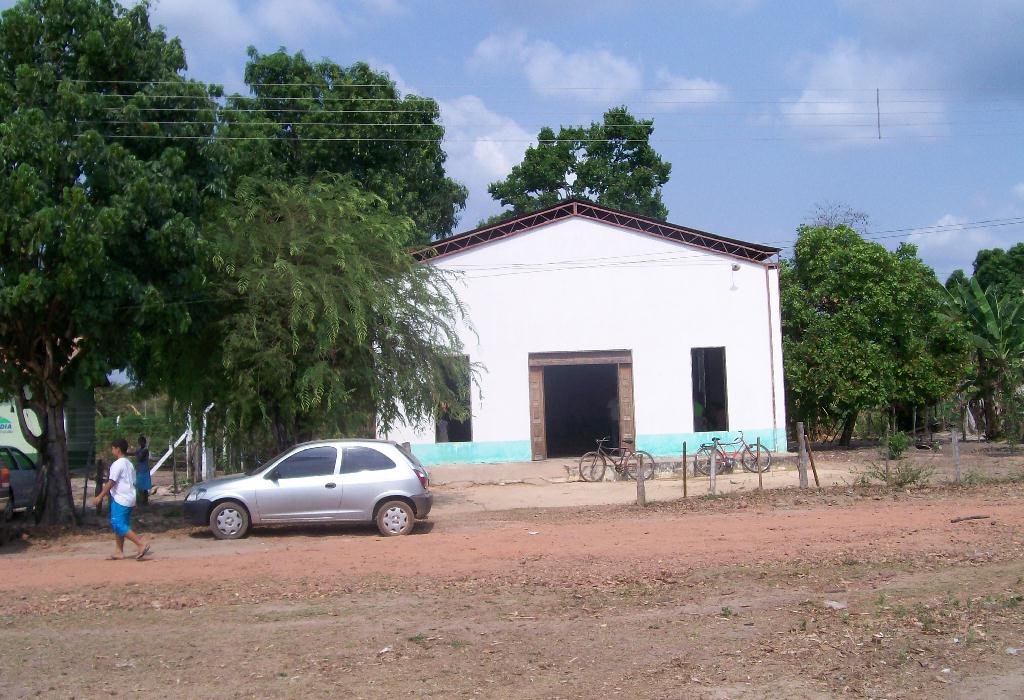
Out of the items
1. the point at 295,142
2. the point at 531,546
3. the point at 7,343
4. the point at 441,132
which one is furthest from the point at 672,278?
the point at 7,343

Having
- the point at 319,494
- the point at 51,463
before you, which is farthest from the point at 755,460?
the point at 51,463

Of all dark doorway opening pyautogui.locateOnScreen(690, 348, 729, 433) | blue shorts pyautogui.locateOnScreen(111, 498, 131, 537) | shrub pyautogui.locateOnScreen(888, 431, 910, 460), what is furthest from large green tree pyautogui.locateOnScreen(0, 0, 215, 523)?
shrub pyautogui.locateOnScreen(888, 431, 910, 460)

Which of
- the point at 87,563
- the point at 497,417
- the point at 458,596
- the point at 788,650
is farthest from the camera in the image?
the point at 497,417

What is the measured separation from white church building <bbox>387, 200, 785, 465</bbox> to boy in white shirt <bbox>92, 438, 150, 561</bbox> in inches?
576

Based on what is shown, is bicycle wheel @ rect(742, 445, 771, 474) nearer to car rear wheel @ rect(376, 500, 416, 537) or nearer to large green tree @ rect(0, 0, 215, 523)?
car rear wheel @ rect(376, 500, 416, 537)

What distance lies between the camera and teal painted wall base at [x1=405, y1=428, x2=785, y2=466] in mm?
27266

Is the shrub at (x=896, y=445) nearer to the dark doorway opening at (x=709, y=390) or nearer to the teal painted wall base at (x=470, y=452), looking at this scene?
the dark doorway opening at (x=709, y=390)

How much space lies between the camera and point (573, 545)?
42.6 ft

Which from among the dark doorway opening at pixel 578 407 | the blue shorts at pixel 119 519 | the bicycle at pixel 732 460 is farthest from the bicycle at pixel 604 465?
the blue shorts at pixel 119 519

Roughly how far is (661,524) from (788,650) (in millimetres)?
7045

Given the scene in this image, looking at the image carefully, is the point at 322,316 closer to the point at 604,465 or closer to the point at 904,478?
the point at 604,465

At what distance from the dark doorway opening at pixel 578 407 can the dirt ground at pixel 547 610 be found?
66.1 ft

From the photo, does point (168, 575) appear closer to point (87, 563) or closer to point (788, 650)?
point (87, 563)

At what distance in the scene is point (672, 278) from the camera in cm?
2786
